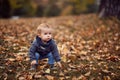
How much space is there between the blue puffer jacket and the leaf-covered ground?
299 millimetres

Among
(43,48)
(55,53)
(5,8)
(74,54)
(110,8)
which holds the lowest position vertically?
(74,54)

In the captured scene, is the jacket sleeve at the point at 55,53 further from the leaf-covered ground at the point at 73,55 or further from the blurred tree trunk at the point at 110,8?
the blurred tree trunk at the point at 110,8

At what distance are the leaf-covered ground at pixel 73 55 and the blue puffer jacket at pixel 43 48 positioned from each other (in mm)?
299

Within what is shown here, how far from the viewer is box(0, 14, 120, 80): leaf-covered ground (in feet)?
14.5

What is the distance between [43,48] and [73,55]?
3.43 ft

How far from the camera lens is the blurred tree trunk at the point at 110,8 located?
357 inches

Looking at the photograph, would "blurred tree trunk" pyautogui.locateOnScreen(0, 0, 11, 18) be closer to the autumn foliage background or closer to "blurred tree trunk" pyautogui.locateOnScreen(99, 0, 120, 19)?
"blurred tree trunk" pyautogui.locateOnScreen(99, 0, 120, 19)

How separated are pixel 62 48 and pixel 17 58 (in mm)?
1393

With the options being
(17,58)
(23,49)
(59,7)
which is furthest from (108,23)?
(59,7)

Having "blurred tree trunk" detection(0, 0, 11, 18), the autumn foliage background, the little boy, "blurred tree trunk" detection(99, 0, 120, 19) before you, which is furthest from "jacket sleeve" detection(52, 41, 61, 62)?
"blurred tree trunk" detection(0, 0, 11, 18)

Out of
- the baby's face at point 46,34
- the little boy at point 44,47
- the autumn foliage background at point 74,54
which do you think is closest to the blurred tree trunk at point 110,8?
the autumn foliage background at point 74,54

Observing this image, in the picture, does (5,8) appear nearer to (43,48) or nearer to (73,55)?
(73,55)

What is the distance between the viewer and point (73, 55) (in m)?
5.46

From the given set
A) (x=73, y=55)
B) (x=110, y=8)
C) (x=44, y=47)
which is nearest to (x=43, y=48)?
(x=44, y=47)
